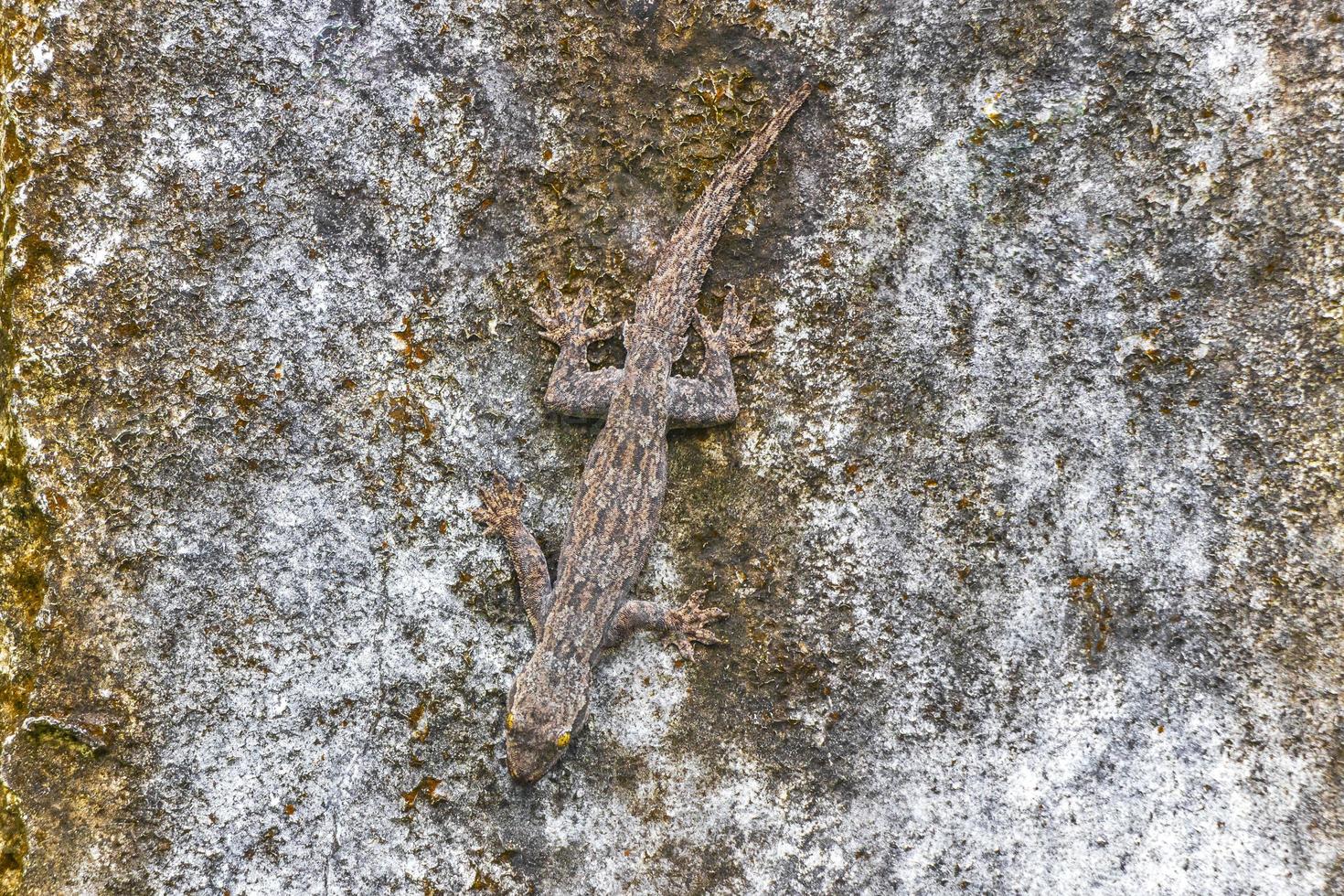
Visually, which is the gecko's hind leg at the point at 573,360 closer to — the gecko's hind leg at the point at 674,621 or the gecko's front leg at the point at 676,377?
the gecko's front leg at the point at 676,377

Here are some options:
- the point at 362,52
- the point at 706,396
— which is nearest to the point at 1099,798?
the point at 706,396

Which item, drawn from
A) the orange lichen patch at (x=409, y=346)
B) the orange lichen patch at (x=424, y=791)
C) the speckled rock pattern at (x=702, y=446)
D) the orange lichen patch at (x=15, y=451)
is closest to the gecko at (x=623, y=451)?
the speckled rock pattern at (x=702, y=446)

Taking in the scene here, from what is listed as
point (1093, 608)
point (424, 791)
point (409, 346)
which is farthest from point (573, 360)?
point (1093, 608)

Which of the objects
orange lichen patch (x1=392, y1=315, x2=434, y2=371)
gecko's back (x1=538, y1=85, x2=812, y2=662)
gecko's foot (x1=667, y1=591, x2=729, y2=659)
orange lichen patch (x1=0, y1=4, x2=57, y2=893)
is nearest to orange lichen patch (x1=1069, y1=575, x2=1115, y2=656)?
gecko's foot (x1=667, y1=591, x2=729, y2=659)

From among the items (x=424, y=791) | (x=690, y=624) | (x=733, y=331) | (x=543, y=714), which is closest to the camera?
(x=543, y=714)

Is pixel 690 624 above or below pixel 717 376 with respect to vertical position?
below

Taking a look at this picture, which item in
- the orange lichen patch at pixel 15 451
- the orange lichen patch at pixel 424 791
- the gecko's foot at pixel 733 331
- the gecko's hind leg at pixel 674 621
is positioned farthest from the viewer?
the gecko's foot at pixel 733 331

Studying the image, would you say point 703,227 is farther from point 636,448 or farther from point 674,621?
point 674,621
